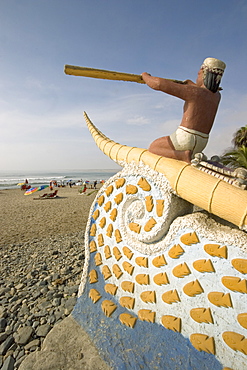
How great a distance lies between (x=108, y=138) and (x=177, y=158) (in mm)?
1543

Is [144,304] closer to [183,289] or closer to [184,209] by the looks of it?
[183,289]

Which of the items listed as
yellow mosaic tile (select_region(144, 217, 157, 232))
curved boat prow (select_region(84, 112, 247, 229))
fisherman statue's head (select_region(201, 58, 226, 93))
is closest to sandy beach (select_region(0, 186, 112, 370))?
yellow mosaic tile (select_region(144, 217, 157, 232))

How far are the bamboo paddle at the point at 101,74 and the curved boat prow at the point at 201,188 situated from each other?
88 centimetres

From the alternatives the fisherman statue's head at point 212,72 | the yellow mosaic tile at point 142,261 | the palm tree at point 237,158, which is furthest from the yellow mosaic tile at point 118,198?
the palm tree at point 237,158

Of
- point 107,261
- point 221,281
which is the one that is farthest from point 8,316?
point 221,281

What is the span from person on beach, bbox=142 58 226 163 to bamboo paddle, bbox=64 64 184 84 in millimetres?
302

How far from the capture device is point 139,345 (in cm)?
237

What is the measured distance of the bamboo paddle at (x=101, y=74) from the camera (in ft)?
8.93

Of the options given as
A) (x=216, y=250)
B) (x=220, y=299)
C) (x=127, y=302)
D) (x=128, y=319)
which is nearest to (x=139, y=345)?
(x=128, y=319)

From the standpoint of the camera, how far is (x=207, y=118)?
2.44 meters

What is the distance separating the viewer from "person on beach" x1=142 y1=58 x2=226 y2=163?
7.75 feet

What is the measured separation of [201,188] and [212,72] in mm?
1213

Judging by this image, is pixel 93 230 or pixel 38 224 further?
pixel 38 224

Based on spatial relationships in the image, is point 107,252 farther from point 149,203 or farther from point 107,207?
point 149,203
